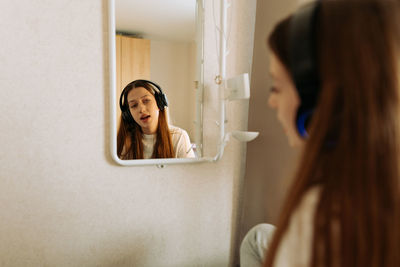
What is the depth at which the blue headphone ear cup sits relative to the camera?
0.40 meters

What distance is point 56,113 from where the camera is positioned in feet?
2.77

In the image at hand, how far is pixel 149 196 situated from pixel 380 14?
874 mm

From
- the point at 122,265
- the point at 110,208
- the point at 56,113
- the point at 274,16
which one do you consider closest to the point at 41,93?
the point at 56,113

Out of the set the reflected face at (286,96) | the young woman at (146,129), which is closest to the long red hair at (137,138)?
the young woman at (146,129)

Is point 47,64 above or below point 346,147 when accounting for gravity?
above

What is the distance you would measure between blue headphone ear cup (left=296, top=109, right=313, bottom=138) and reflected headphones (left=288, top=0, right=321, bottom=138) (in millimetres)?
11

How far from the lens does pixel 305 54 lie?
13.9 inches

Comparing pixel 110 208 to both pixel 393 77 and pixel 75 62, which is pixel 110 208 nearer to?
pixel 75 62

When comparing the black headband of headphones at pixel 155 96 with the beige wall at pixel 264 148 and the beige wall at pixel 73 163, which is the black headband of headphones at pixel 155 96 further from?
the beige wall at pixel 264 148

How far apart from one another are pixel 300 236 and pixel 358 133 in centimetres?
17

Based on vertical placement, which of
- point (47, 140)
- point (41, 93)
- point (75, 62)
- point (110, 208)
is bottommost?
point (110, 208)

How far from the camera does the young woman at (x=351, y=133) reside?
0.33m

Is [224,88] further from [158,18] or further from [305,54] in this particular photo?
[305,54]

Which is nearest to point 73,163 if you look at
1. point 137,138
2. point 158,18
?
point 137,138
